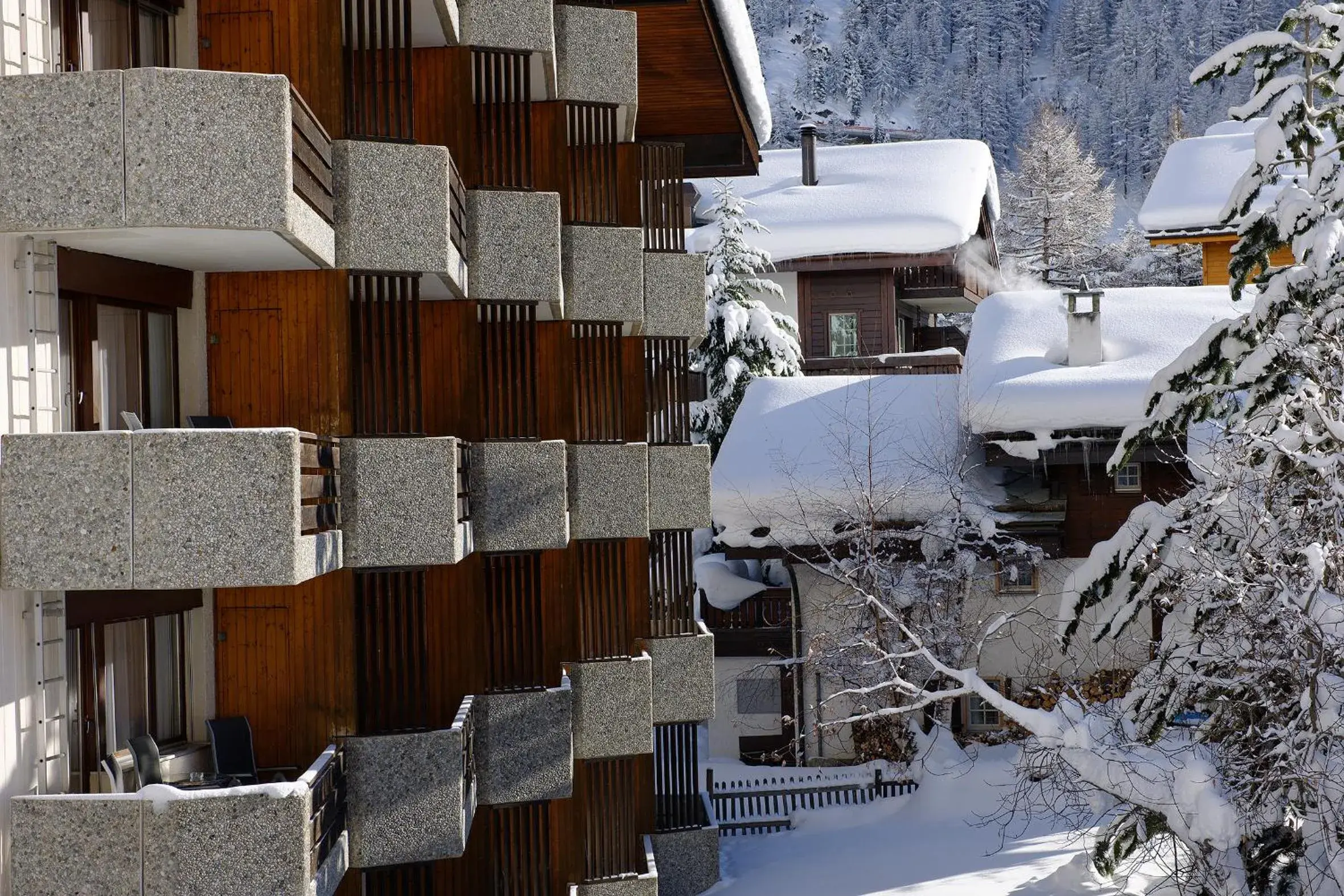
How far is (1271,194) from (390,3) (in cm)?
2087

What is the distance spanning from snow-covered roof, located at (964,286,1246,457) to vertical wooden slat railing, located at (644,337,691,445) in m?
9.11

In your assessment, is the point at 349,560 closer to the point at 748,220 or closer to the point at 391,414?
the point at 391,414

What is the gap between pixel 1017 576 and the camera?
26.5 meters

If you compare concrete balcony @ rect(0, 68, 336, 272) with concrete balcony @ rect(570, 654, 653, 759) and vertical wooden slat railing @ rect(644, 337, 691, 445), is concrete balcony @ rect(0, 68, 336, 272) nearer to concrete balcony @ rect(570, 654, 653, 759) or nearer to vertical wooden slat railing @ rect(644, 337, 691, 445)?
concrete balcony @ rect(570, 654, 653, 759)

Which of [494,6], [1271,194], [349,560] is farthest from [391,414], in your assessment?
[1271,194]

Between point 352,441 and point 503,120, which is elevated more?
point 503,120

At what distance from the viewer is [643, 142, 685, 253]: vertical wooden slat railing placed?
18.7 meters

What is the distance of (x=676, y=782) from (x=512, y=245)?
9272mm

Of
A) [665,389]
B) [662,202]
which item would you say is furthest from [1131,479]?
[662,202]

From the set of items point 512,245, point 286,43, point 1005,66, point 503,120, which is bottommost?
point 512,245

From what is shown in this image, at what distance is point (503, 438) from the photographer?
14.6 meters

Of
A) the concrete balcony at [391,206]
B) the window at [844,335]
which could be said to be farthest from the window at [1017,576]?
the concrete balcony at [391,206]

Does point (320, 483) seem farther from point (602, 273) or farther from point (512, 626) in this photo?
point (602, 273)

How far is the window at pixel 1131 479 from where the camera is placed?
88.8 feet
